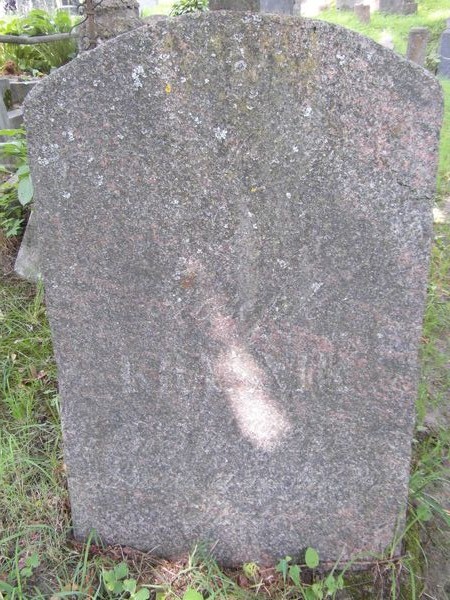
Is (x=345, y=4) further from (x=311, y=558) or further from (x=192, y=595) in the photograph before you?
(x=192, y=595)

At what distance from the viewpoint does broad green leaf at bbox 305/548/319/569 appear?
1.57 meters

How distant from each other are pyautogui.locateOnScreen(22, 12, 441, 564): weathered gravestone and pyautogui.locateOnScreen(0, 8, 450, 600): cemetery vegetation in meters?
0.07

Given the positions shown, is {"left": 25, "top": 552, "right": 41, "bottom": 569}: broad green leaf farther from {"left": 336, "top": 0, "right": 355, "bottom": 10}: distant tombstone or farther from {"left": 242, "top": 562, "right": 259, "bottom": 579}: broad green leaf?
{"left": 336, "top": 0, "right": 355, "bottom": 10}: distant tombstone

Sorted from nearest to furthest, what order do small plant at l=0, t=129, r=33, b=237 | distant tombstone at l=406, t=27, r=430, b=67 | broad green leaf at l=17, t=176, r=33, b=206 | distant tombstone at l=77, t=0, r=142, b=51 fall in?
distant tombstone at l=77, t=0, r=142, b=51
broad green leaf at l=17, t=176, r=33, b=206
small plant at l=0, t=129, r=33, b=237
distant tombstone at l=406, t=27, r=430, b=67

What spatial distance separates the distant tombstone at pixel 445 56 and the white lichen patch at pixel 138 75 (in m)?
7.40

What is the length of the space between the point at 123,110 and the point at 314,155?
0.45m

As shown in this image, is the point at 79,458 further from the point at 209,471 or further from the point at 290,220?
the point at 290,220

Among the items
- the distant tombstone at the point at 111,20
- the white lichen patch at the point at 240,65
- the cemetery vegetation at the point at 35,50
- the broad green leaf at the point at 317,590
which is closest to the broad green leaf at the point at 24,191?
the distant tombstone at the point at 111,20

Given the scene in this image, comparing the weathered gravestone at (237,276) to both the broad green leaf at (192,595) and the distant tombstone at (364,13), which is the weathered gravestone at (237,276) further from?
the distant tombstone at (364,13)

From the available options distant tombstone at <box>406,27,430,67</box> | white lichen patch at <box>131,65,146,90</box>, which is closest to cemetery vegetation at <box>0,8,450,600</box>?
white lichen patch at <box>131,65,146,90</box>

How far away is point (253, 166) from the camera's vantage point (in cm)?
126

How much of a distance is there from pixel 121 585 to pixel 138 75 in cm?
135

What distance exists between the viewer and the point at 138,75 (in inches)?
46.7

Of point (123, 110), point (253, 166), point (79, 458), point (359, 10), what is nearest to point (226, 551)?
point (79, 458)
